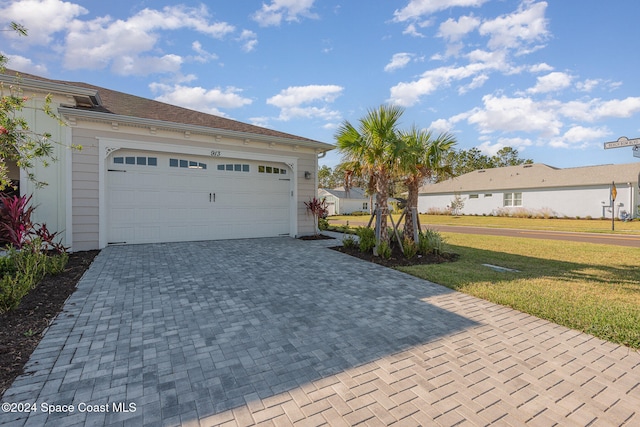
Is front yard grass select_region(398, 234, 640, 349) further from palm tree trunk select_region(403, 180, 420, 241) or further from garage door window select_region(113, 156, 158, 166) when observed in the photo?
garage door window select_region(113, 156, 158, 166)

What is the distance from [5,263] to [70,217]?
8.13 feet

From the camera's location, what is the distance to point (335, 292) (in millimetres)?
4637

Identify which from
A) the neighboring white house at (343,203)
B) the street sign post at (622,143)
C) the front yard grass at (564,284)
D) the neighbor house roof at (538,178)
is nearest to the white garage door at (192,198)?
the front yard grass at (564,284)

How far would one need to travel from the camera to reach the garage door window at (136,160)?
26.7ft

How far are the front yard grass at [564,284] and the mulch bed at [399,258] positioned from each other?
317 mm

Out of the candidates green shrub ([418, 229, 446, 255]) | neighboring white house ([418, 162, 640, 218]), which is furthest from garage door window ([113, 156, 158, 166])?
neighboring white house ([418, 162, 640, 218])

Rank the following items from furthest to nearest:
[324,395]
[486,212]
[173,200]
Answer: [486,212], [173,200], [324,395]

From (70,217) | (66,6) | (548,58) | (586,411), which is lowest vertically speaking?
(586,411)

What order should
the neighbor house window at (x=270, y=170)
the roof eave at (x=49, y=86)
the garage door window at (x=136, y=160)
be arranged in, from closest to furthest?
the roof eave at (x=49, y=86), the garage door window at (x=136, y=160), the neighbor house window at (x=270, y=170)

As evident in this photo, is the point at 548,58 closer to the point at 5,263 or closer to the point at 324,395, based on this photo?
the point at 324,395

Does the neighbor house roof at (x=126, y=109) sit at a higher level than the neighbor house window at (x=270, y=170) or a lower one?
higher

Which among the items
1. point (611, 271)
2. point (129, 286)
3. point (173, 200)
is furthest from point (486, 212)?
point (129, 286)

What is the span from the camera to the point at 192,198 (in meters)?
9.09

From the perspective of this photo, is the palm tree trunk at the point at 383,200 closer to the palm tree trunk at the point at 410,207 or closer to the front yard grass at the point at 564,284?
→ the palm tree trunk at the point at 410,207
